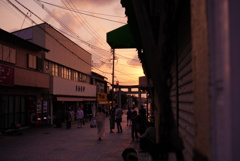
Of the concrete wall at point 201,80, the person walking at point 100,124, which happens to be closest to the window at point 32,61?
the person walking at point 100,124

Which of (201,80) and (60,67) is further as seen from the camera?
(60,67)

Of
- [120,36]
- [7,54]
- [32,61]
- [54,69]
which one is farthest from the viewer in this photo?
[54,69]

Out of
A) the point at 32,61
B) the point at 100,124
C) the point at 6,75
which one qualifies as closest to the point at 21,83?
the point at 6,75

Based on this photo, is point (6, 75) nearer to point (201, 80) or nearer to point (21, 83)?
point (21, 83)

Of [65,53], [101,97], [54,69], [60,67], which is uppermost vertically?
[65,53]

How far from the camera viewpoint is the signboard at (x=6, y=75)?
57.6 ft

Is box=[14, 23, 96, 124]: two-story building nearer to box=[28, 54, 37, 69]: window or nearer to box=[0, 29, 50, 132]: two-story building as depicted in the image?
box=[0, 29, 50, 132]: two-story building

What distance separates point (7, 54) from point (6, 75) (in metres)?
2.02

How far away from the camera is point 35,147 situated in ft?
41.9

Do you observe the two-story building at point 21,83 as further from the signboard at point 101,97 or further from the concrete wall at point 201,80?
the signboard at point 101,97

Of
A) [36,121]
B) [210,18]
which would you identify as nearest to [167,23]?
[210,18]

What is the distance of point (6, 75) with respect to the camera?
1808 centimetres

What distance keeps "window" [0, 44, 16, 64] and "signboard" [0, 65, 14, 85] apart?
3.19 ft

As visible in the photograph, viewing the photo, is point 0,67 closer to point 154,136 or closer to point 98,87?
point 154,136
